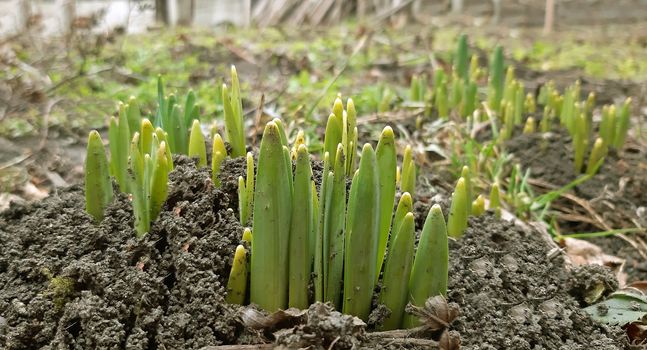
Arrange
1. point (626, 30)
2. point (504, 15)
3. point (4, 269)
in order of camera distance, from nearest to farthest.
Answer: point (4, 269), point (626, 30), point (504, 15)

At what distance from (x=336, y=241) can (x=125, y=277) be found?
0.52 meters

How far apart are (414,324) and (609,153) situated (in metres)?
2.51

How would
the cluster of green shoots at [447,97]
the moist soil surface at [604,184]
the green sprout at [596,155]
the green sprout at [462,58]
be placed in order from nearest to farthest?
the moist soil surface at [604,184] < the green sprout at [596,155] < the cluster of green shoots at [447,97] < the green sprout at [462,58]

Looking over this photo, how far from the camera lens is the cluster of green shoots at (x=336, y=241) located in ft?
4.87

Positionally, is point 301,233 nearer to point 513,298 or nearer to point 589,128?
point 513,298

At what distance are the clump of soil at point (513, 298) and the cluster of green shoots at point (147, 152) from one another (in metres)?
0.77

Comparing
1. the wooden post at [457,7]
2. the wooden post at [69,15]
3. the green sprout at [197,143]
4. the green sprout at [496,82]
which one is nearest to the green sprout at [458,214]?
the green sprout at [197,143]

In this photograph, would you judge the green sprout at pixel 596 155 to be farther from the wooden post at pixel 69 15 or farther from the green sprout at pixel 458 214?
the wooden post at pixel 69 15

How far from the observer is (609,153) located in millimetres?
3701

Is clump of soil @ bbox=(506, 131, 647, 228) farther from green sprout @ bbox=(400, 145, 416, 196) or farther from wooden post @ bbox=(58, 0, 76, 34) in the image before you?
wooden post @ bbox=(58, 0, 76, 34)

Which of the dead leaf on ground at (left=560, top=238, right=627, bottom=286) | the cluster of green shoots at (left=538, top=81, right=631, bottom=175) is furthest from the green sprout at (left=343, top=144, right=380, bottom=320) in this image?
the cluster of green shoots at (left=538, top=81, right=631, bottom=175)

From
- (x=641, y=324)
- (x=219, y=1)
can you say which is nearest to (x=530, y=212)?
(x=641, y=324)

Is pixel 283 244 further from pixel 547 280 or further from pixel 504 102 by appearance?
pixel 504 102

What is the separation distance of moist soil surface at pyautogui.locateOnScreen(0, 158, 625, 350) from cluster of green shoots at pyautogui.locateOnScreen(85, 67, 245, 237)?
0.15 feet
